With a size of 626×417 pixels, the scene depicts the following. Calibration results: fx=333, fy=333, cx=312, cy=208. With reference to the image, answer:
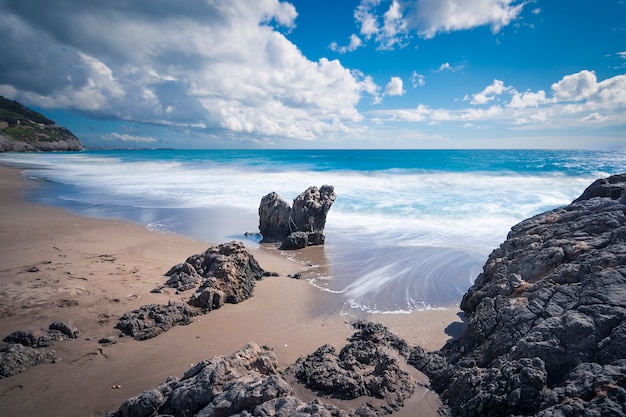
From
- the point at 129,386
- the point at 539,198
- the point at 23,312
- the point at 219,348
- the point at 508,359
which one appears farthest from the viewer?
the point at 539,198

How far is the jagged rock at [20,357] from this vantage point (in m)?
4.73

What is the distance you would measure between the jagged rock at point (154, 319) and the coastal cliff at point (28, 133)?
10136 centimetres

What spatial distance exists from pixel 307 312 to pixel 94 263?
6.23 m

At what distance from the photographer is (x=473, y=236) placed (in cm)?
1370

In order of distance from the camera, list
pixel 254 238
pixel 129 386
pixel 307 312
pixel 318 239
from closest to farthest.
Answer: pixel 129 386, pixel 307 312, pixel 318 239, pixel 254 238

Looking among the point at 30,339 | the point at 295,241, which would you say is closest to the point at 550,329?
the point at 30,339

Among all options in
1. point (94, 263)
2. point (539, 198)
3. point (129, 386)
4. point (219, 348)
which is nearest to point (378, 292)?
point (219, 348)

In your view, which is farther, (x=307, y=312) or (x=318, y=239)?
(x=318, y=239)

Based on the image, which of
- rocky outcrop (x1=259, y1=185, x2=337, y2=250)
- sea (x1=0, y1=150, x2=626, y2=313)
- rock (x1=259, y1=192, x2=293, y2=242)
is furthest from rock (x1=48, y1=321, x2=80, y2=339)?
rock (x1=259, y1=192, x2=293, y2=242)

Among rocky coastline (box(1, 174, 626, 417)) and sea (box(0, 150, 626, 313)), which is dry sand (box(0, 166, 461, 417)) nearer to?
rocky coastline (box(1, 174, 626, 417))

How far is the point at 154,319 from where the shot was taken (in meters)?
6.30

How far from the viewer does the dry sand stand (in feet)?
14.8

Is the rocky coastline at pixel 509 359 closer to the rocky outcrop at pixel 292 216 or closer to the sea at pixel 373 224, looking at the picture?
the sea at pixel 373 224

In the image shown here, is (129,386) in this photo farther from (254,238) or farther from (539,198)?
(539,198)
